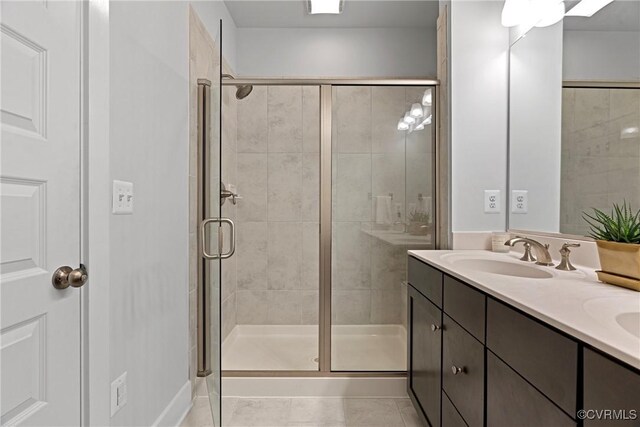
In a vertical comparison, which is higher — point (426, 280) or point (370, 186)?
point (370, 186)

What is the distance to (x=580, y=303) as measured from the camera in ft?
3.33

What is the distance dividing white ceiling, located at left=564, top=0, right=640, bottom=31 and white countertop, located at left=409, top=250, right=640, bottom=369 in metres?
0.91

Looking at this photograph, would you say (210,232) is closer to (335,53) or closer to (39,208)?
(39,208)

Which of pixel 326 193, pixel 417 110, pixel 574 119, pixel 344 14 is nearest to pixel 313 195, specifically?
pixel 326 193

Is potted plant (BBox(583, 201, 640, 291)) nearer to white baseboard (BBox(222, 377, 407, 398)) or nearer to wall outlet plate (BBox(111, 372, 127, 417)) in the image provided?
white baseboard (BBox(222, 377, 407, 398))

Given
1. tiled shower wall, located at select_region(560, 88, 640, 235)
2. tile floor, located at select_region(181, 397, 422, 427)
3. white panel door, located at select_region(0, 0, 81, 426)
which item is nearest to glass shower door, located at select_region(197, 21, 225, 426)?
tile floor, located at select_region(181, 397, 422, 427)

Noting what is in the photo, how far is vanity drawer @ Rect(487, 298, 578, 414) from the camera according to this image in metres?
0.81

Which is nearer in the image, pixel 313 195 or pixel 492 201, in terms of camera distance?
pixel 492 201

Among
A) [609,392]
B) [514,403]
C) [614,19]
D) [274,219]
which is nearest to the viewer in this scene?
[609,392]

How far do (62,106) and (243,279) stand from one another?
2.17m

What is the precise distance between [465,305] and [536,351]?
1.49 feet

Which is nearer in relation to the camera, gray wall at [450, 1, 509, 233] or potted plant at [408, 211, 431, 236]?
gray wall at [450, 1, 509, 233]

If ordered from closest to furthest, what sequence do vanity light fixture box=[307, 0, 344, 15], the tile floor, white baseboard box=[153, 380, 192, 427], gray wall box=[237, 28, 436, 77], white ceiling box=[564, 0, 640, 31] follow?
white ceiling box=[564, 0, 640, 31], white baseboard box=[153, 380, 192, 427], the tile floor, vanity light fixture box=[307, 0, 344, 15], gray wall box=[237, 28, 436, 77]

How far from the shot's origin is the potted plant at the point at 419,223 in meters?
2.48
